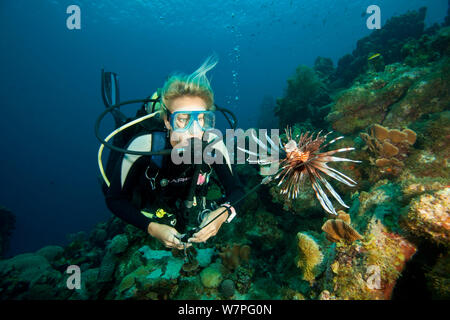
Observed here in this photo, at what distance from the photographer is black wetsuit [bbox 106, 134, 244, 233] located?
2.43 metres

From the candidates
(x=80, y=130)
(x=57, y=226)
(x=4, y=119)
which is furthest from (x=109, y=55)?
(x=57, y=226)

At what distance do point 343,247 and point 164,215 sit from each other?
7.93 feet

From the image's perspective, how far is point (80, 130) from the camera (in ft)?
263

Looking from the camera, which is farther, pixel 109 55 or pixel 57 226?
pixel 109 55

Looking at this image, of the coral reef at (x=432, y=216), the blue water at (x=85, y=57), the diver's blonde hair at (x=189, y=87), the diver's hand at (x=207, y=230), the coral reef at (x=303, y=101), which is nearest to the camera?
the coral reef at (x=432, y=216)

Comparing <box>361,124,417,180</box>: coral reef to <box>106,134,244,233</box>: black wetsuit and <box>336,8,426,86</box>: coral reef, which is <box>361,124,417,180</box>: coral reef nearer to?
<box>106,134,244,233</box>: black wetsuit

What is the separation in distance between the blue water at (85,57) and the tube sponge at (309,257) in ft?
116

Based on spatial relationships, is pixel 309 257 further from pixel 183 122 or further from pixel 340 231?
pixel 183 122

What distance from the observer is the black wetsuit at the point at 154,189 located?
243 centimetres

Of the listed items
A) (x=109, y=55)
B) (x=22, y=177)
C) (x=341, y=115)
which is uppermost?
(x=109, y=55)

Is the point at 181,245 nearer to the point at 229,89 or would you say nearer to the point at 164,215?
the point at 164,215

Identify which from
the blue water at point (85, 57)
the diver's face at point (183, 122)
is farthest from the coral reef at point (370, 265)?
the blue water at point (85, 57)

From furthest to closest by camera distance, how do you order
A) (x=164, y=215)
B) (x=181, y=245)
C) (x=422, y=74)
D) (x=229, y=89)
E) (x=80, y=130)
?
1. (x=229, y=89)
2. (x=80, y=130)
3. (x=422, y=74)
4. (x=164, y=215)
5. (x=181, y=245)

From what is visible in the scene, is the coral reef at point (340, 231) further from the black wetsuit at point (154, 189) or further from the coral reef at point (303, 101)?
the coral reef at point (303, 101)
